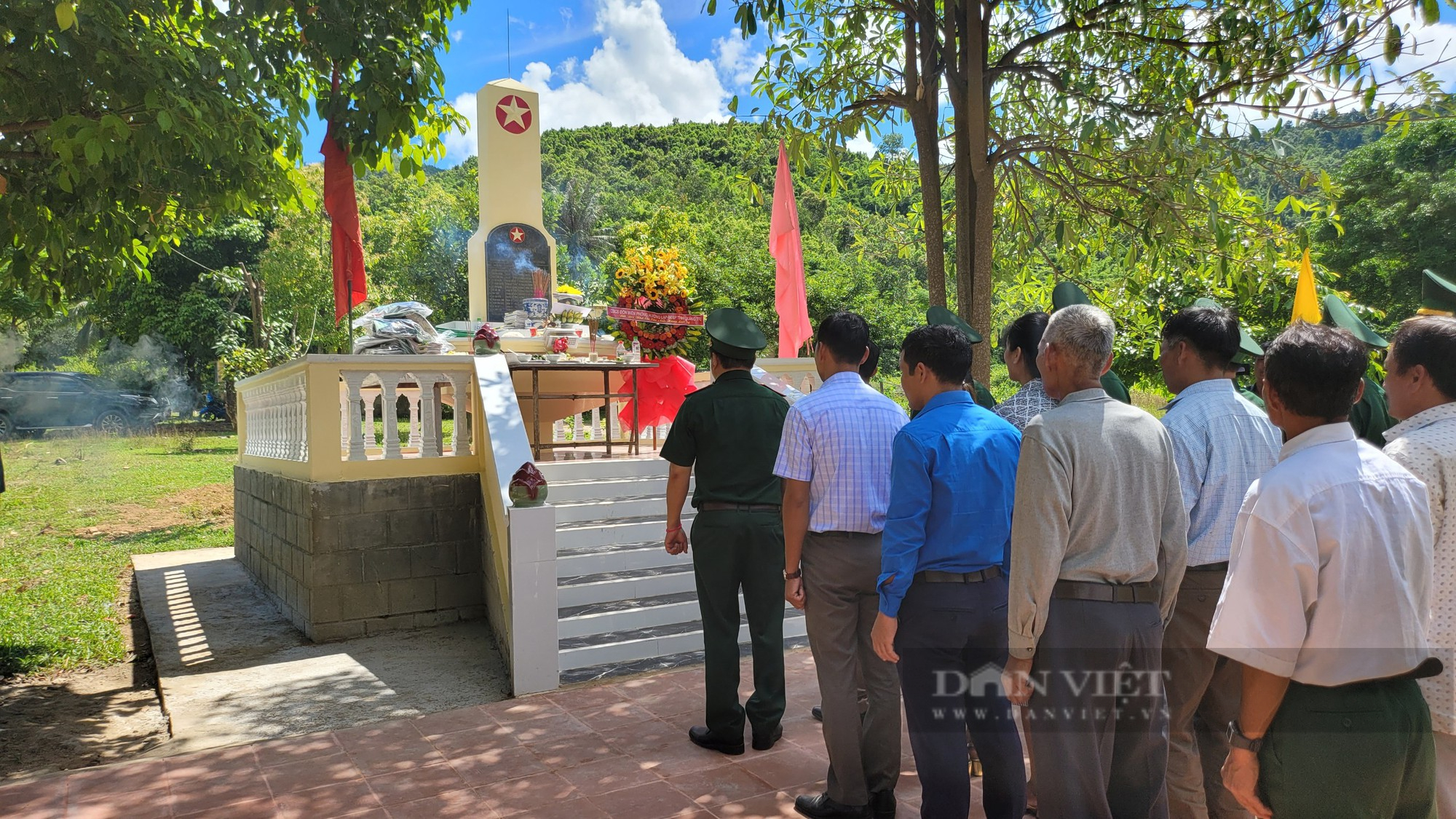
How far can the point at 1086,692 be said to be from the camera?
2623 mm

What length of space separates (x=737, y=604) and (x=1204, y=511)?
2.20 metres

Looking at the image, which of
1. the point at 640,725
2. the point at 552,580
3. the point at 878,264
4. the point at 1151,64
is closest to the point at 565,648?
the point at 552,580

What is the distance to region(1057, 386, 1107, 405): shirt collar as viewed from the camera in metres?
2.79

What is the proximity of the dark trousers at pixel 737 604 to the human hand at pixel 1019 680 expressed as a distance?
1.95m

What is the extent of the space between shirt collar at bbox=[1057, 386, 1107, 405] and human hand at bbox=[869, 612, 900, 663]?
0.97 m

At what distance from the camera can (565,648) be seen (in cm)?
618

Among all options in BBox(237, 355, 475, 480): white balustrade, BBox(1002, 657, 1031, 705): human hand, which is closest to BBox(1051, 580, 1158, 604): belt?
BBox(1002, 657, 1031, 705): human hand

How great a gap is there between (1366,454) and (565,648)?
5.00 metres

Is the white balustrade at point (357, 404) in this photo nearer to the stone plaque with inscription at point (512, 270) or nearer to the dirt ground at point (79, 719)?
the dirt ground at point (79, 719)

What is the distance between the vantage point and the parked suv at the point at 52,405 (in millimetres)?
25969

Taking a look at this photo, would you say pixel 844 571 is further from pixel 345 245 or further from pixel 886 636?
pixel 345 245

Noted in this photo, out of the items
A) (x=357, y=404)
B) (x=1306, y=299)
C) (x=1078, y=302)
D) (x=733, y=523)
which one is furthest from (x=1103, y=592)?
(x=357, y=404)

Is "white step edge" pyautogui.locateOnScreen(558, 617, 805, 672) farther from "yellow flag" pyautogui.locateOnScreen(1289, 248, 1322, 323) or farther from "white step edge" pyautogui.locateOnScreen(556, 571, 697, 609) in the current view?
"yellow flag" pyautogui.locateOnScreen(1289, 248, 1322, 323)

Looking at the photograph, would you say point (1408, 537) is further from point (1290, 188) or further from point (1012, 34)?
point (1012, 34)
